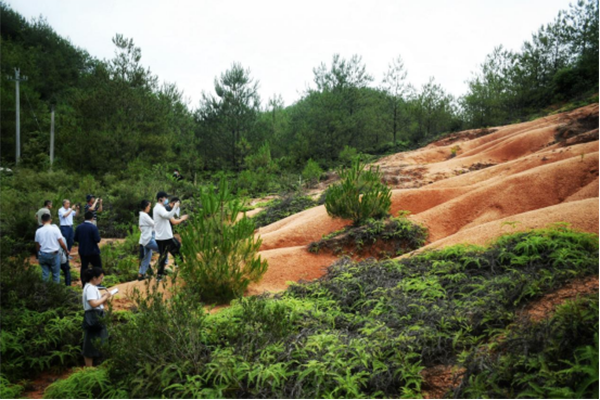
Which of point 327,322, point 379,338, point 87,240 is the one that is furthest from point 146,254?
point 379,338

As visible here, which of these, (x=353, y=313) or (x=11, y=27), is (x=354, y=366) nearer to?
(x=353, y=313)

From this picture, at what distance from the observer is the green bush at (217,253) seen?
618cm

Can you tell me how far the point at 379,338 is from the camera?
4012 millimetres

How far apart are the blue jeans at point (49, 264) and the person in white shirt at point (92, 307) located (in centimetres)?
306

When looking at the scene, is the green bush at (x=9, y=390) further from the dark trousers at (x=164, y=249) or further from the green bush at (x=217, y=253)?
the dark trousers at (x=164, y=249)

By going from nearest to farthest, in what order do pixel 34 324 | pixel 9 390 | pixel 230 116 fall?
pixel 9 390 → pixel 34 324 → pixel 230 116

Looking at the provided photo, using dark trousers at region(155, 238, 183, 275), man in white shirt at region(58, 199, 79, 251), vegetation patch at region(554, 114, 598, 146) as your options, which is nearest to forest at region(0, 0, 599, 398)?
dark trousers at region(155, 238, 183, 275)

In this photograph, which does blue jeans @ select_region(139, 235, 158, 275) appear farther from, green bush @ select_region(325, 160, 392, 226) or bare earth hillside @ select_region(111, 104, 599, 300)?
green bush @ select_region(325, 160, 392, 226)

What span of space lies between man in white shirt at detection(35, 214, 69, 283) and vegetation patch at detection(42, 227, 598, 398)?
3.80 metres

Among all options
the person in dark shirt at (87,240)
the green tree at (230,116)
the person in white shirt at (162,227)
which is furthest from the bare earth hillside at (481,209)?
the green tree at (230,116)

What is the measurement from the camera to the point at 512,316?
3.75 meters

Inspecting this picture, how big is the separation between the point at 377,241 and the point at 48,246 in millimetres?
6315

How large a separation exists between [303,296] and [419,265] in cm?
187

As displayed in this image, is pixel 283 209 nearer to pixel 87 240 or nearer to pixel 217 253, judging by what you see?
pixel 87 240
